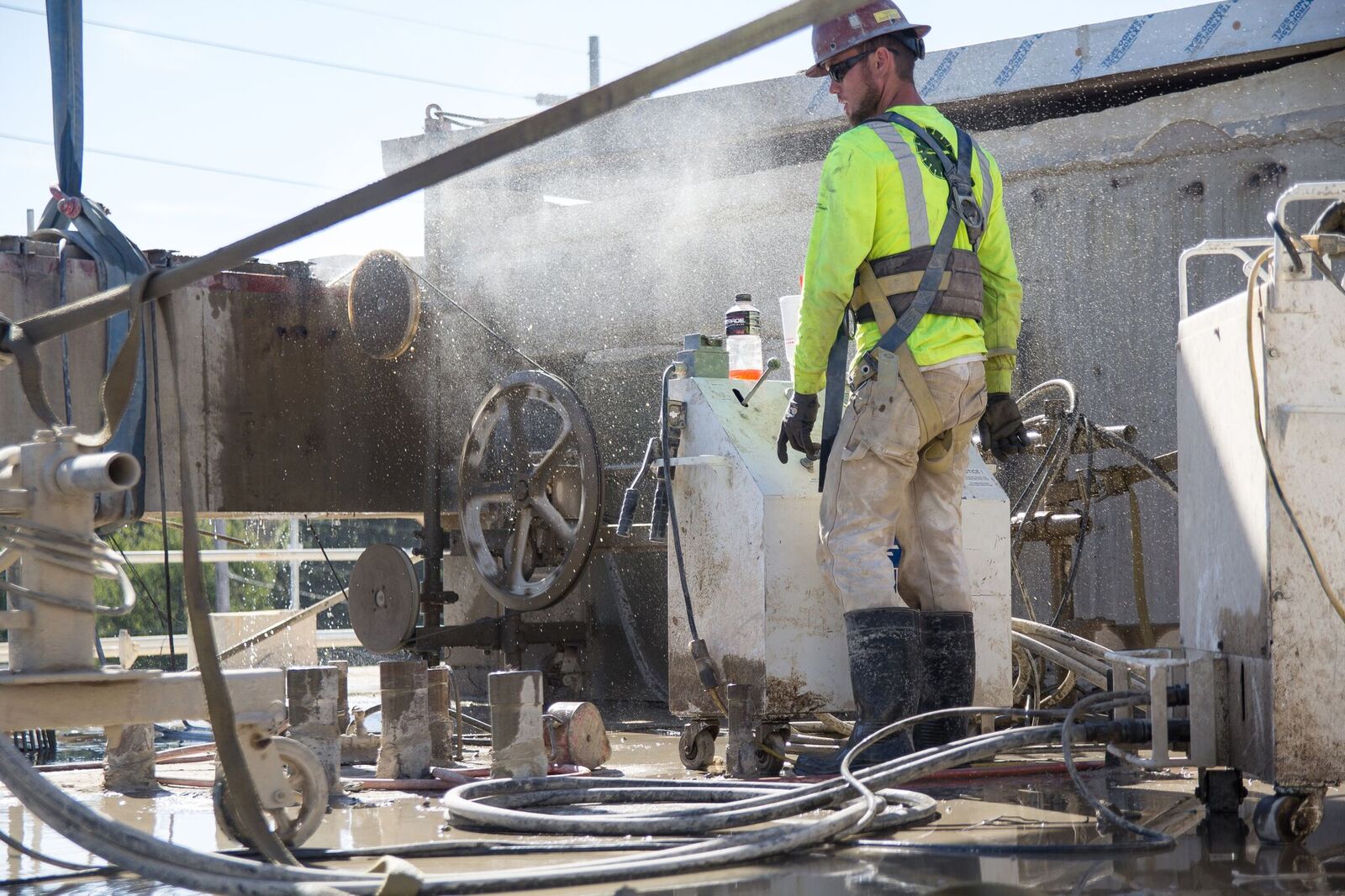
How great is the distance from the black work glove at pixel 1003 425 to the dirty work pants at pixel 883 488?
0.81ft

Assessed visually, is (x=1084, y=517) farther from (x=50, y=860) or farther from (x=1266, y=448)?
(x=50, y=860)

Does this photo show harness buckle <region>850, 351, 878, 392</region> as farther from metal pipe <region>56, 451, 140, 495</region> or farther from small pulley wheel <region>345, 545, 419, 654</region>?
small pulley wheel <region>345, 545, 419, 654</region>

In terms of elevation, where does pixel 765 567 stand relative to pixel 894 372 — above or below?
below

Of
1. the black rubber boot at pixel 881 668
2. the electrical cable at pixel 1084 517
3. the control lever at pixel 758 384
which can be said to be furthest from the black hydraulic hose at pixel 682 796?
the electrical cable at pixel 1084 517

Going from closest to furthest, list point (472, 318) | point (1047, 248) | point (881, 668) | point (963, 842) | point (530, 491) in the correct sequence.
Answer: point (963, 842) < point (881, 668) < point (530, 491) < point (472, 318) < point (1047, 248)

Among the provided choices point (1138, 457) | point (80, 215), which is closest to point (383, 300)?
point (80, 215)

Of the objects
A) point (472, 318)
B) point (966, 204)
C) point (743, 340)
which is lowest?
point (743, 340)

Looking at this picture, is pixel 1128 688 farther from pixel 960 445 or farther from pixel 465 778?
pixel 465 778

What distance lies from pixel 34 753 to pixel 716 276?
4.28 metres

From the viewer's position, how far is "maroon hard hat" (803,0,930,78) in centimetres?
450

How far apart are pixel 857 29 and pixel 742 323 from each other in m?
1.19

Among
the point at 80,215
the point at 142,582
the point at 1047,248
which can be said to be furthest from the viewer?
the point at 1047,248

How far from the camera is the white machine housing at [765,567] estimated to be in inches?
184

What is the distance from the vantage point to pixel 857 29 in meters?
4.50
